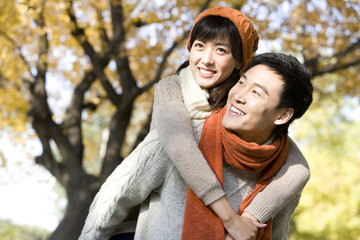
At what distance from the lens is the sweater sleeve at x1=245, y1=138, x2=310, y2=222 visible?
5.36 ft

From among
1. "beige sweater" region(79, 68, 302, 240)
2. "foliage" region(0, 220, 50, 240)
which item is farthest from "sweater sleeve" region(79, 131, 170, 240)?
"foliage" region(0, 220, 50, 240)

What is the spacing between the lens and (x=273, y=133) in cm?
179

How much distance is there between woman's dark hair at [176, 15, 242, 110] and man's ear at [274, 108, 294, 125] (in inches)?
10.3

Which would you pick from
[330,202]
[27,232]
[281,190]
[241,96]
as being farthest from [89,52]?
[27,232]

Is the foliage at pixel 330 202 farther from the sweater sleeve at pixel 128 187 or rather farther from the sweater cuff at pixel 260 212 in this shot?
the sweater sleeve at pixel 128 187

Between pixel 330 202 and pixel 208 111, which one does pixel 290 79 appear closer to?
pixel 208 111

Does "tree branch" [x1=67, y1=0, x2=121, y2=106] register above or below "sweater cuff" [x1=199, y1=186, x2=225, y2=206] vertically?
below

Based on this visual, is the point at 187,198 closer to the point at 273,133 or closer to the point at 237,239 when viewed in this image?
the point at 237,239

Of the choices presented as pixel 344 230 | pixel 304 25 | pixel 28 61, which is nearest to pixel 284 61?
pixel 304 25

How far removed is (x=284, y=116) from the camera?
1731mm

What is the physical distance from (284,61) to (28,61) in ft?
21.5

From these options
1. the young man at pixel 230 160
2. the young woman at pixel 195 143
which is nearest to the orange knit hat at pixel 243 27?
the young woman at pixel 195 143

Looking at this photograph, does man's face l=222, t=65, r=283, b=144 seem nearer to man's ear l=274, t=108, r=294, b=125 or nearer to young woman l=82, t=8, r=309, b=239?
man's ear l=274, t=108, r=294, b=125

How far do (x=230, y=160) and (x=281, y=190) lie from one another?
9.3 inches
